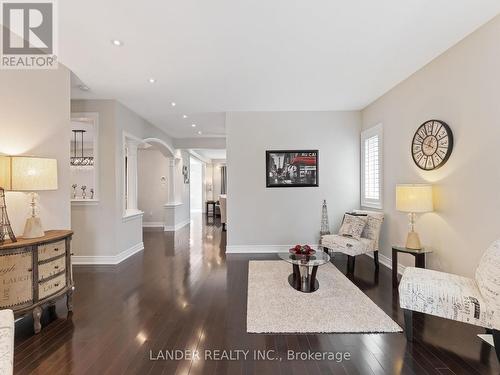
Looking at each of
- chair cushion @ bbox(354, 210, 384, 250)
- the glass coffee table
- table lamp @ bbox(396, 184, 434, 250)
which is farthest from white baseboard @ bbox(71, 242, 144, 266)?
table lamp @ bbox(396, 184, 434, 250)

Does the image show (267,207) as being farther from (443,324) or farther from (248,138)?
(443,324)

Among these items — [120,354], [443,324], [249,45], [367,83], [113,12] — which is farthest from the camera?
[367,83]

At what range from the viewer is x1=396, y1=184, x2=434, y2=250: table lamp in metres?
3.21

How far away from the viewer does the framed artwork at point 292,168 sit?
17.6ft

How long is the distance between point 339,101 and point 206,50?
9.31ft

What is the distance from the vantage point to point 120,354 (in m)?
2.17

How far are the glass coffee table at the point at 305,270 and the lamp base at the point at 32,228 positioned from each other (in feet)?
9.08

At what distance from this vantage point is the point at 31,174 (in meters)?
2.52

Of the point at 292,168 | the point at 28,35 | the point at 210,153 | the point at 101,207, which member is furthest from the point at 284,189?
the point at 210,153

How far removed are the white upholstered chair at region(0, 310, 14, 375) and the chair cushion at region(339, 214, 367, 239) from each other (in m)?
4.33

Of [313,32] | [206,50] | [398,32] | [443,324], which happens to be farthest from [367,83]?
[443,324]

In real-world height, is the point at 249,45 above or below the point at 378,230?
above

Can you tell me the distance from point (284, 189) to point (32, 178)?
13.2 ft

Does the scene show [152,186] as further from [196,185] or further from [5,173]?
[5,173]
